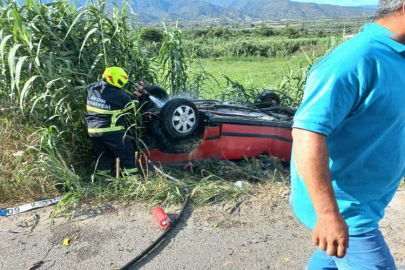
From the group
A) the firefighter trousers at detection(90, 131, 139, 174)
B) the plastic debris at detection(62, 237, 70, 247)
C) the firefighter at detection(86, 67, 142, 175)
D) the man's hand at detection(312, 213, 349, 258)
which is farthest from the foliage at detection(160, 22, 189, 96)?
the man's hand at detection(312, 213, 349, 258)

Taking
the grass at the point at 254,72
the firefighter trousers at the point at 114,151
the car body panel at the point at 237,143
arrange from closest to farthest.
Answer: the firefighter trousers at the point at 114,151
the car body panel at the point at 237,143
the grass at the point at 254,72

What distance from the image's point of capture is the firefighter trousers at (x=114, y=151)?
4141 mm

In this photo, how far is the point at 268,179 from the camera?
4379mm

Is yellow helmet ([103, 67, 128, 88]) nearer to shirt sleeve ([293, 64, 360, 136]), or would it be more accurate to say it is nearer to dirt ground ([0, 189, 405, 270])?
dirt ground ([0, 189, 405, 270])

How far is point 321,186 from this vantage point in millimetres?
1480

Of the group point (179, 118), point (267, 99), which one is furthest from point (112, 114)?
point (267, 99)

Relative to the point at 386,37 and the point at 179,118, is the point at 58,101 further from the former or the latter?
the point at 386,37

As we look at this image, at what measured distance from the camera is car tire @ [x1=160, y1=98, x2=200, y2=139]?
4.26 metres

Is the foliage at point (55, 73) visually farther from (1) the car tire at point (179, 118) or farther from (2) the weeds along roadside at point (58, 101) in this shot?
(1) the car tire at point (179, 118)

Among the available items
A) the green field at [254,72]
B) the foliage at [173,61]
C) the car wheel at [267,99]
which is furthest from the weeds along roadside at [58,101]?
the green field at [254,72]

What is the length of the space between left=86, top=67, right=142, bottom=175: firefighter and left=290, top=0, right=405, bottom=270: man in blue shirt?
272 centimetres

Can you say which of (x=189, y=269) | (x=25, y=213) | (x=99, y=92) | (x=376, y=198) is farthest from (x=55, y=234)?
A: (x=376, y=198)

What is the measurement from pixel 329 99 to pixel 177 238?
7.05ft

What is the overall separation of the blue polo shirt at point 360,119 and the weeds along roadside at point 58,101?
2.17 meters
